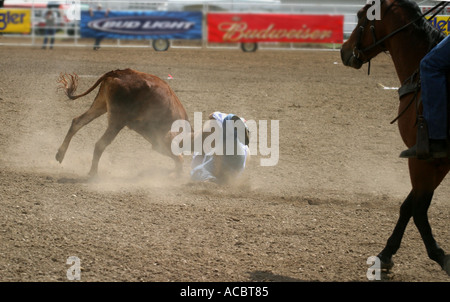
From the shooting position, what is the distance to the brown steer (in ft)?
22.7

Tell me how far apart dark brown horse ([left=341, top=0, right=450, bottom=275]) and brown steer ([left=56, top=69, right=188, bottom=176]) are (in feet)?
8.80

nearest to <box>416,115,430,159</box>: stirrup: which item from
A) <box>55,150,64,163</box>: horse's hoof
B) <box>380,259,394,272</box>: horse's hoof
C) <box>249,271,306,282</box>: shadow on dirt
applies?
<box>380,259,394,272</box>: horse's hoof

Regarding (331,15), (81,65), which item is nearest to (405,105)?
(81,65)

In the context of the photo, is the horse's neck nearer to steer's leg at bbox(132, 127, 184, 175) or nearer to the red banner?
steer's leg at bbox(132, 127, 184, 175)

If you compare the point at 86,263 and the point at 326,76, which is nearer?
the point at 86,263

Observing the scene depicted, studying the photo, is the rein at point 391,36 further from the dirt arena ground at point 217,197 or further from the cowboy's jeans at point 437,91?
the dirt arena ground at point 217,197

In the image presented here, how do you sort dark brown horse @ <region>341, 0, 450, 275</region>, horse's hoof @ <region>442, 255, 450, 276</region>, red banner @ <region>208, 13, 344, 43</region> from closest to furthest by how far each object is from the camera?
horse's hoof @ <region>442, 255, 450, 276</region>
dark brown horse @ <region>341, 0, 450, 275</region>
red banner @ <region>208, 13, 344, 43</region>

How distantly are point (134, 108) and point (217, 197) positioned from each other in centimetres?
157

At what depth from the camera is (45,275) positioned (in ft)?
13.4

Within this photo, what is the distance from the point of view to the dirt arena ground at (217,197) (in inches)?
176

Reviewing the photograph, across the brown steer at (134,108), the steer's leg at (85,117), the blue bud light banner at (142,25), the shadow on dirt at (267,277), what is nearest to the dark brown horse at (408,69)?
the shadow on dirt at (267,277)

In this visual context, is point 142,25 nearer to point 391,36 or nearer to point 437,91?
point 391,36
